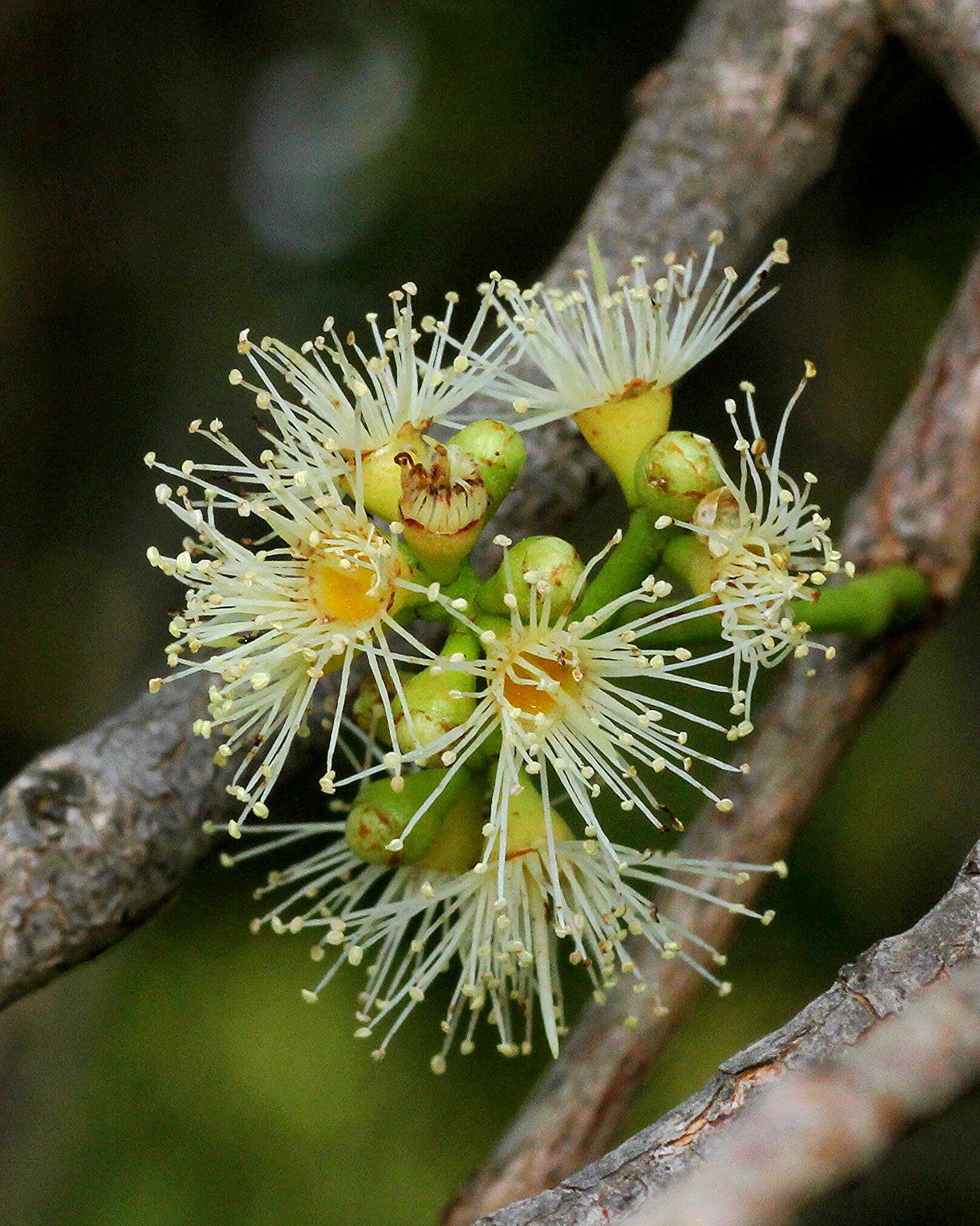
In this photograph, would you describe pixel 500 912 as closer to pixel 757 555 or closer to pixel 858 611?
pixel 757 555

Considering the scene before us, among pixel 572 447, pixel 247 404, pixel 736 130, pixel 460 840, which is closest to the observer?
pixel 460 840

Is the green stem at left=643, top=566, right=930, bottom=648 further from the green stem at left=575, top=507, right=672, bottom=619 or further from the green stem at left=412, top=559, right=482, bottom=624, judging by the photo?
the green stem at left=412, top=559, right=482, bottom=624

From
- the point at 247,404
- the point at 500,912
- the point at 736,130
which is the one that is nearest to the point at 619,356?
the point at 500,912

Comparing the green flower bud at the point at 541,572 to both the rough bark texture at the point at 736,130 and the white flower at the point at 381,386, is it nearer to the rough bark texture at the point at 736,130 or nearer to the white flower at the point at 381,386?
the white flower at the point at 381,386

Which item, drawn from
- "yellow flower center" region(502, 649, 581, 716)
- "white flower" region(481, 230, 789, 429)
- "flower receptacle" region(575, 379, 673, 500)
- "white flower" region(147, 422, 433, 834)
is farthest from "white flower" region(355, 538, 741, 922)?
"white flower" region(481, 230, 789, 429)

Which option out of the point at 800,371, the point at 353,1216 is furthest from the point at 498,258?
the point at 353,1216

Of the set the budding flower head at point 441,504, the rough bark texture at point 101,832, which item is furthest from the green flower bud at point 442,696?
the rough bark texture at point 101,832

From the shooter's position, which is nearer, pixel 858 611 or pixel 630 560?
pixel 630 560
